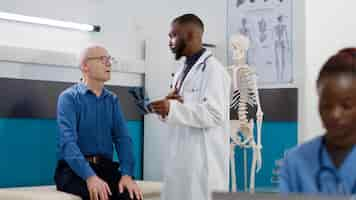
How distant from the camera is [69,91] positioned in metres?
4.33

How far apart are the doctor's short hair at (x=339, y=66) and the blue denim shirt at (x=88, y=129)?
296cm

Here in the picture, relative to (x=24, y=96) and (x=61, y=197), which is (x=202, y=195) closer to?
(x=61, y=197)

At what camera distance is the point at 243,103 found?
4.85 meters

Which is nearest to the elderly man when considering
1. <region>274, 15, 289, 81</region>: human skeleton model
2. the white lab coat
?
the white lab coat

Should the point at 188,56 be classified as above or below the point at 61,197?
above

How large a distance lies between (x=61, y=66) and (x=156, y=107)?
1654 mm

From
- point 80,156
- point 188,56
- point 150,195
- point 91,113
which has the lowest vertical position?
point 150,195

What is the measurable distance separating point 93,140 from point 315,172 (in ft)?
10.2

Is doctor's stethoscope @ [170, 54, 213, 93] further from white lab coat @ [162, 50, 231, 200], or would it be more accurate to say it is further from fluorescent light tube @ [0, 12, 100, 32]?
fluorescent light tube @ [0, 12, 100, 32]

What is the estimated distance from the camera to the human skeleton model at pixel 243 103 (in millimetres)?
4848

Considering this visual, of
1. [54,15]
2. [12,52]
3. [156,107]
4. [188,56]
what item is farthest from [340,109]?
[54,15]

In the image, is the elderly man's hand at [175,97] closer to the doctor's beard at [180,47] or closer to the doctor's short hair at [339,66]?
the doctor's beard at [180,47]

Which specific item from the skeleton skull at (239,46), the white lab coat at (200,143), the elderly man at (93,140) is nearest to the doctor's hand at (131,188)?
the elderly man at (93,140)

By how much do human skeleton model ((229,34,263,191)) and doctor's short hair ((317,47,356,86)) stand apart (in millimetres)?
3600
